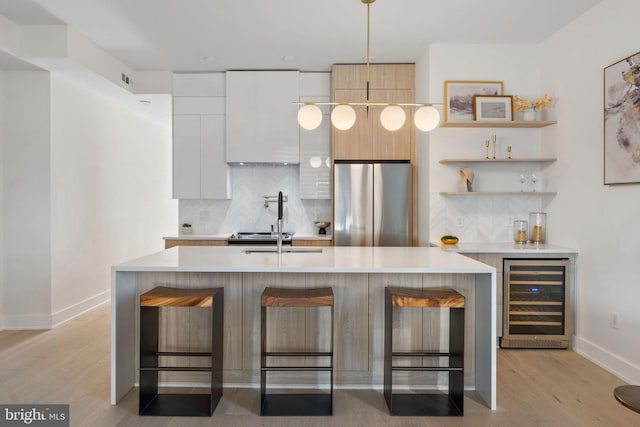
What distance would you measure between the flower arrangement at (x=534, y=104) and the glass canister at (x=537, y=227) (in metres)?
1.02

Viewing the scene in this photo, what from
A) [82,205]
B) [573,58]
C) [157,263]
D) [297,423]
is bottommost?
[297,423]

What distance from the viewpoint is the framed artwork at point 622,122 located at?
285 cm

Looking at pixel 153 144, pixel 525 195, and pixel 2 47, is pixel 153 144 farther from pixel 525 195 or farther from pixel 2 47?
pixel 525 195

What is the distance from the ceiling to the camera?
3.28 metres

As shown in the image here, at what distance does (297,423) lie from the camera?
7.52ft

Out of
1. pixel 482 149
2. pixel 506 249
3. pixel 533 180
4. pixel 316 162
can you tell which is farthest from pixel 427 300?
pixel 316 162

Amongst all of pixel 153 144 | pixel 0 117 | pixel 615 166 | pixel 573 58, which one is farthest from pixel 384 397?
pixel 153 144

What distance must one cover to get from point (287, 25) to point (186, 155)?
206 cm

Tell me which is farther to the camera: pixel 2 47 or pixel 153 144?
pixel 153 144

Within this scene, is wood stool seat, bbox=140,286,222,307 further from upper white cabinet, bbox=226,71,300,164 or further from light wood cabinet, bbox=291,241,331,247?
upper white cabinet, bbox=226,71,300,164

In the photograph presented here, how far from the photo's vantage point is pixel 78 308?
4.51 metres

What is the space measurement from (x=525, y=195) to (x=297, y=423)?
10.3 ft

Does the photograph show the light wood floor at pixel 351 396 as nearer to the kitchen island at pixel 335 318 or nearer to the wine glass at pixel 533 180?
the kitchen island at pixel 335 318

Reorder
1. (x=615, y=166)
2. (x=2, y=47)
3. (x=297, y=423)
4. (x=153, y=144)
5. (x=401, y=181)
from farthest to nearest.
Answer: (x=153, y=144)
(x=401, y=181)
(x=2, y=47)
(x=615, y=166)
(x=297, y=423)
